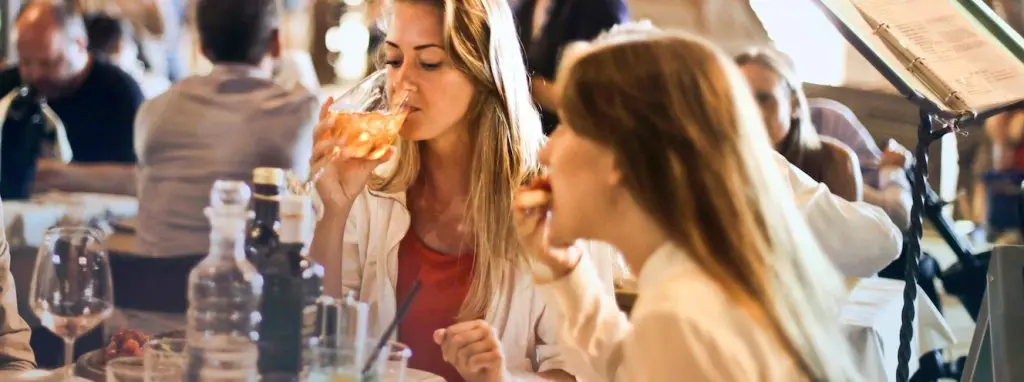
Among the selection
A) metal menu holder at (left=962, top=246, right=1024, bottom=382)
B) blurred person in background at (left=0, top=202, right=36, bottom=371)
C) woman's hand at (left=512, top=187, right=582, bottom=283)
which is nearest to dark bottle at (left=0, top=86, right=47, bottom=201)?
blurred person in background at (left=0, top=202, right=36, bottom=371)

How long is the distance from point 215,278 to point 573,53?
0.90 m

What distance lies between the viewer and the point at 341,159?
1954 mm

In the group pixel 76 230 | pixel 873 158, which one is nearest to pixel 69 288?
pixel 76 230

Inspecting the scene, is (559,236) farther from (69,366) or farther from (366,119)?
(69,366)

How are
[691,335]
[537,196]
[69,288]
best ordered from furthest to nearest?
[69,288], [537,196], [691,335]

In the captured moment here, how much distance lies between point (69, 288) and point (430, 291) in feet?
2.14

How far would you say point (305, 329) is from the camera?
1691 mm

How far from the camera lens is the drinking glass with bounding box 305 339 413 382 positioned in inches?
60.1

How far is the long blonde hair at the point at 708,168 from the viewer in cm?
125

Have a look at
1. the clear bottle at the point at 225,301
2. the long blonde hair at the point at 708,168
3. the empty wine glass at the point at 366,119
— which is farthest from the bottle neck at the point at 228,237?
the long blonde hair at the point at 708,168

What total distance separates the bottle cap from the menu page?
1.18 meters

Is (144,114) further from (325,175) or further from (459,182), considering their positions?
(459,182)

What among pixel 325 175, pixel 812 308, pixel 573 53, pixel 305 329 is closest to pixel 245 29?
pixel 325 175

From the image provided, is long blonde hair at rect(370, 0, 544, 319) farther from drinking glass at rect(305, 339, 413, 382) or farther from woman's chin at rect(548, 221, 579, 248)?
woman's chin at rect(548, 221, 579, 248)
